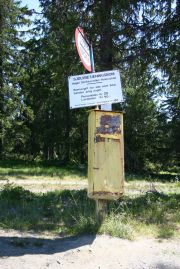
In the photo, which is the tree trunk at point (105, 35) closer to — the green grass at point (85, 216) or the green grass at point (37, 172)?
the green grass at point (85, 216)

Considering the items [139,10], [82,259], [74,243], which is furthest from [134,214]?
[139,10]

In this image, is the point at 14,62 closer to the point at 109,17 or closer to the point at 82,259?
the point at 109,17

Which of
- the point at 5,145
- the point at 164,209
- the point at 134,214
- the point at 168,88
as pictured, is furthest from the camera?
the point at 5,145

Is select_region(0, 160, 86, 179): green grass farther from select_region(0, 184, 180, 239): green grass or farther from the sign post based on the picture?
the sign post

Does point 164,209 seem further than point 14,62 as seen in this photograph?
No

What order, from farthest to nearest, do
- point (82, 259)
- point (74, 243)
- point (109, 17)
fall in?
point (109, 17) < point (74, 243) < point (82, 259)

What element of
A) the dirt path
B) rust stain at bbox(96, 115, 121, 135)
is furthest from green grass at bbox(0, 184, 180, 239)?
rust stain at bbox(96, 115, 121, 135)

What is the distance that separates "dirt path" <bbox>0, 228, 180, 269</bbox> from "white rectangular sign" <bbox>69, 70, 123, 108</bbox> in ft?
6.60

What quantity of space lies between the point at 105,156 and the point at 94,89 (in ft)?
3.44

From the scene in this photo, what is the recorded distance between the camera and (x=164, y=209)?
8.48 m

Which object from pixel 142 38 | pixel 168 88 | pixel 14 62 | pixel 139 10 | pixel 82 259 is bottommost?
pixel 82 259

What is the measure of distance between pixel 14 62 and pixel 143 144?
13.9 metres

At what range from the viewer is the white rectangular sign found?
6.67m

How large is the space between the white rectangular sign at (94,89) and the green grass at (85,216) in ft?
5.75
